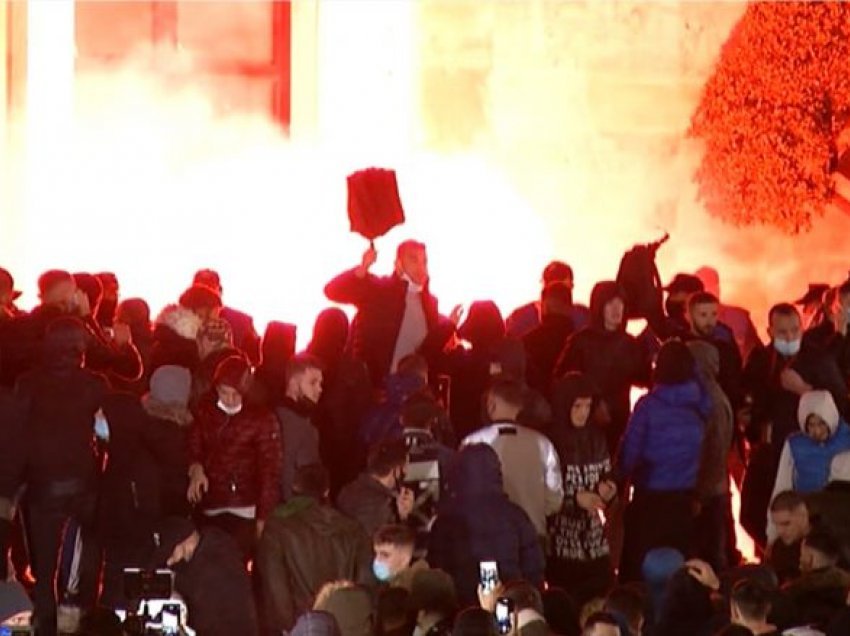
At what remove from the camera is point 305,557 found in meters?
16.1

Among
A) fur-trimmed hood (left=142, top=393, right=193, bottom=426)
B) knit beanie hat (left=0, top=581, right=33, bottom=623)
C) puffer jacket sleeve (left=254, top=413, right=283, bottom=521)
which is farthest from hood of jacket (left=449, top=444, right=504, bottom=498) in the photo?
knit beanie hat (left=0, top=581, right=33, bottom=623)

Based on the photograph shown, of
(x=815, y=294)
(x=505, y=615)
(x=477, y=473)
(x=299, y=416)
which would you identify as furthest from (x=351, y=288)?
(x=505, y=615)

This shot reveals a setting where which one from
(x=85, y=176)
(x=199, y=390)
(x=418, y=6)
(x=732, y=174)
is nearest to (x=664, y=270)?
(x=732, y=174)

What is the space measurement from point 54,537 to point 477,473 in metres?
2.27

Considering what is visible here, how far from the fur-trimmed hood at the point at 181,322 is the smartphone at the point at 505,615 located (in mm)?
3399

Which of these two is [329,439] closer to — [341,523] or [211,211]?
[341,523]

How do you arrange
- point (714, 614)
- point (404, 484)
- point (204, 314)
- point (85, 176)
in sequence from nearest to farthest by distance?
1. point (714, 614)
2. point (404, 484)
3. point (204, 314)
4. point (85, 176)

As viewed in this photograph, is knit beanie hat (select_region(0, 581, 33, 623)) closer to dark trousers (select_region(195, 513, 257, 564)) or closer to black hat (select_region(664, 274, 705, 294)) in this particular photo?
dark trousers (select_region(195, 513, 257, 564))

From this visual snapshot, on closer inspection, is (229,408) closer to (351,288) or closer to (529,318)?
(351,288)

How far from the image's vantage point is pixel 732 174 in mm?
22141

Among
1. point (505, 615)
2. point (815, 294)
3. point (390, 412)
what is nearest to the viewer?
point (505, 615)

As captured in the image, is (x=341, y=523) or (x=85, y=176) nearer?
(x=341, y=523)

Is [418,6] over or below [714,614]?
over

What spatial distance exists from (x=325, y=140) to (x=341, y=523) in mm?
6089
